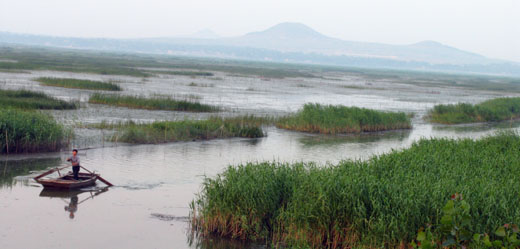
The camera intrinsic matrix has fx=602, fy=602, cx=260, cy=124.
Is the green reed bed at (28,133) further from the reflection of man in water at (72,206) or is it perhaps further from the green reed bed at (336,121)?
the green reed bed at (336,121)

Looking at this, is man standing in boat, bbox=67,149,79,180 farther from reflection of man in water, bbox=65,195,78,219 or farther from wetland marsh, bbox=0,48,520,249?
reflection of man in water, bbox=65,195,78,219

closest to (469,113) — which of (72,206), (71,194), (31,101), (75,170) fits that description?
(31,101)

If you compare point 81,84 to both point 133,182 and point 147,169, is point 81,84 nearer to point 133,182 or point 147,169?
point 147,169

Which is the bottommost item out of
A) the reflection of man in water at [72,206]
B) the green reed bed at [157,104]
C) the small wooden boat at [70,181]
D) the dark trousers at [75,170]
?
the reflection of man in water at [72,206]

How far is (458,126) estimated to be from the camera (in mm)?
36094

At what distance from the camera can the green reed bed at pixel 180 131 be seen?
23062 mm

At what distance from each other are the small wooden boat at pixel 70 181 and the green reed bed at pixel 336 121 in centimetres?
1507

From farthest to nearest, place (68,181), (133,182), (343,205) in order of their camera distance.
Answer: (133,182) → (68,181) → (343,205)

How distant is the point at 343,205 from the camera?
11.1 metres

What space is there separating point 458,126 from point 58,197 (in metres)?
27.2

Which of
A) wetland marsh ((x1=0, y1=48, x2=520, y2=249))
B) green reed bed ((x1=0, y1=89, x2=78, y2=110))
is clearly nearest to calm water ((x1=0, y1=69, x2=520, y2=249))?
wetland marsh ((x1=0, y1=48, x2=520, y2=249))

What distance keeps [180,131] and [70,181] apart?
9426 mm

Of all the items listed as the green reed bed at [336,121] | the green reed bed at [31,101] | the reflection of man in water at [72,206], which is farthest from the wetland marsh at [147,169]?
the green reed bed at [31,101]

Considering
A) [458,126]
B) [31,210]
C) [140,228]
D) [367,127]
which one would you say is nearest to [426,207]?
[140,228]
